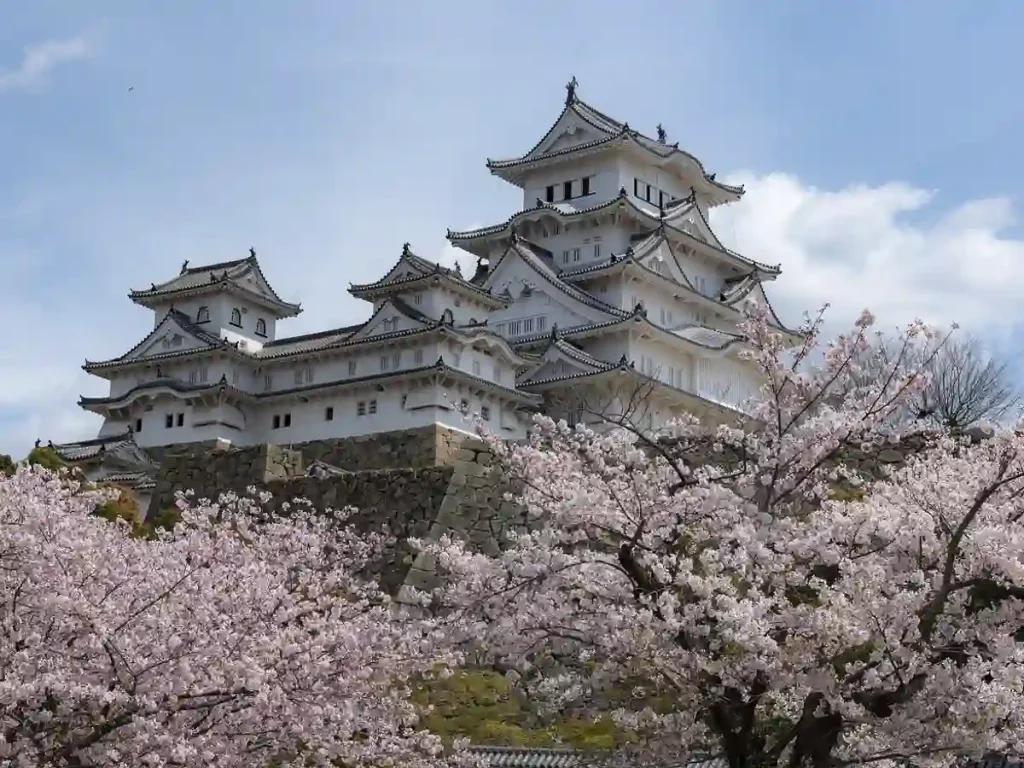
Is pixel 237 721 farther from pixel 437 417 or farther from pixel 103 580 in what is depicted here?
pixel 437 417

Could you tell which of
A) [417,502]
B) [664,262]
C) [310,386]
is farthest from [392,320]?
[417,502]

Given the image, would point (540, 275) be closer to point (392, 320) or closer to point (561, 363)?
point (561, 363)

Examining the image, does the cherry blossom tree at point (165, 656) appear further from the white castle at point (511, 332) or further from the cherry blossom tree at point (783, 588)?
the white castle at point (511, 332)

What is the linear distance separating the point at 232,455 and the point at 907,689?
57.8ft

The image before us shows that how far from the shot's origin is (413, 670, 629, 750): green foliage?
14.8m

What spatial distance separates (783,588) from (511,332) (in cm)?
2885

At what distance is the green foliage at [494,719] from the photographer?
14797mm

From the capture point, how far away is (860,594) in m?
8.59

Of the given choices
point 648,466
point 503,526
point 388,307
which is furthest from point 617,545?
point 388,307

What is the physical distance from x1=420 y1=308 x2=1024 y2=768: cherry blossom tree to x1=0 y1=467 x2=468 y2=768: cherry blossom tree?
1255 mm

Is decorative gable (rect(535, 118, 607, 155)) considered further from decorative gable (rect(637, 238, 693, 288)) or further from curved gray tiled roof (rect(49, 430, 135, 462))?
curved gray tiled roof (rect(49, 430, 135, 462))

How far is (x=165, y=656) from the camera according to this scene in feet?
31.7

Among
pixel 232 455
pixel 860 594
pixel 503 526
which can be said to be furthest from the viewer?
pixel 232 455

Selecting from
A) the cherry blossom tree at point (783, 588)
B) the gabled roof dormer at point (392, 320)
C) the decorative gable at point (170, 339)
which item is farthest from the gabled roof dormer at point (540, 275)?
the cherry blossom tree at point (783, 588)
